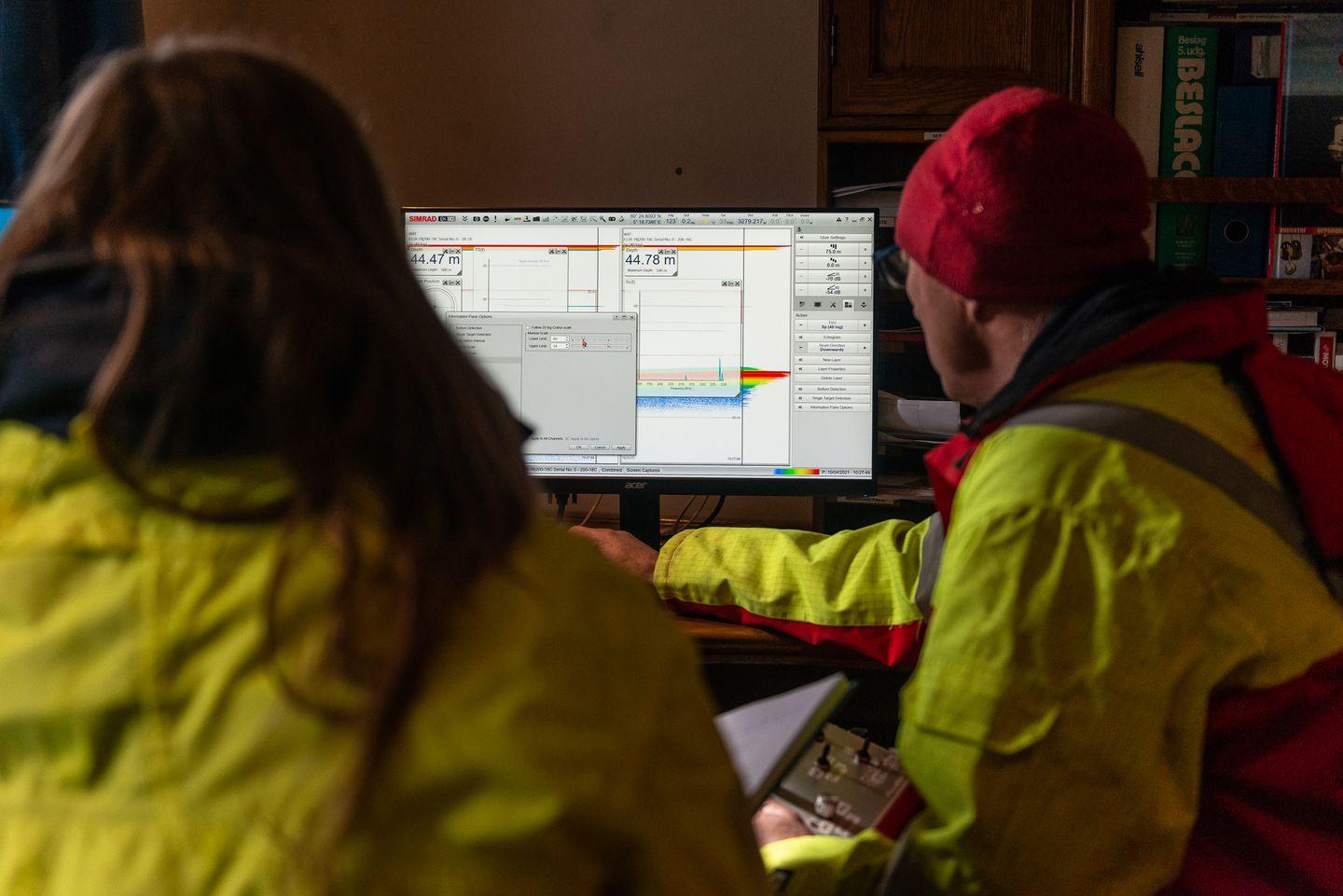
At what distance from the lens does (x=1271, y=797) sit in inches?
35.0

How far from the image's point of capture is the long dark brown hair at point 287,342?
0.46m

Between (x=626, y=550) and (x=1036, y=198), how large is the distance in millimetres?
693

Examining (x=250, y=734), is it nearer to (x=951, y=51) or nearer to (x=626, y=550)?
(x=626, y=550)

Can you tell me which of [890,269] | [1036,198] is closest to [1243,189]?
[890,269]

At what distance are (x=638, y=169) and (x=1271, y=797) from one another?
1.50m

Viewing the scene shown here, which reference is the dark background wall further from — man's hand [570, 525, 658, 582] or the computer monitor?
man's hand [570, 525, 658, 582]

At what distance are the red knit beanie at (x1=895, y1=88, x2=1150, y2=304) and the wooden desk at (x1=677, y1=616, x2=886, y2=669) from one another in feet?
1.51

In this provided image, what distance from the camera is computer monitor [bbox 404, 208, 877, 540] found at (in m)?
1.51

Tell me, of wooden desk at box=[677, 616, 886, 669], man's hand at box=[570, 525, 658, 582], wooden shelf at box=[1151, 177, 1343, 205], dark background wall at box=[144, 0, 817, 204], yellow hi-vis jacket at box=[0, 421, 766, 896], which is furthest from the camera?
dark background wall at box=[144, 0, 817, 204]

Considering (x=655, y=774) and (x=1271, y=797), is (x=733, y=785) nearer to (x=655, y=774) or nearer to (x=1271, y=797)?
(x=655, y=774)

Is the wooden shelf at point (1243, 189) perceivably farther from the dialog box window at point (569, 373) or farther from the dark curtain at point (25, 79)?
the dark curtain at point (25, 79)

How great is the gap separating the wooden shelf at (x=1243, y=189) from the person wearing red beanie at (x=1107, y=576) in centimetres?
72

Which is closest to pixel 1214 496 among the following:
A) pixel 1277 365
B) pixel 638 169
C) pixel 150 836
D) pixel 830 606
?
pixel 1277 365

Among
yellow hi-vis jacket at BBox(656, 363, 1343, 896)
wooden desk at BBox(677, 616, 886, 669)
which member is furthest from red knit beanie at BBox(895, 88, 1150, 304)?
wooden desk at BBox(677, 616, 886, 669)
